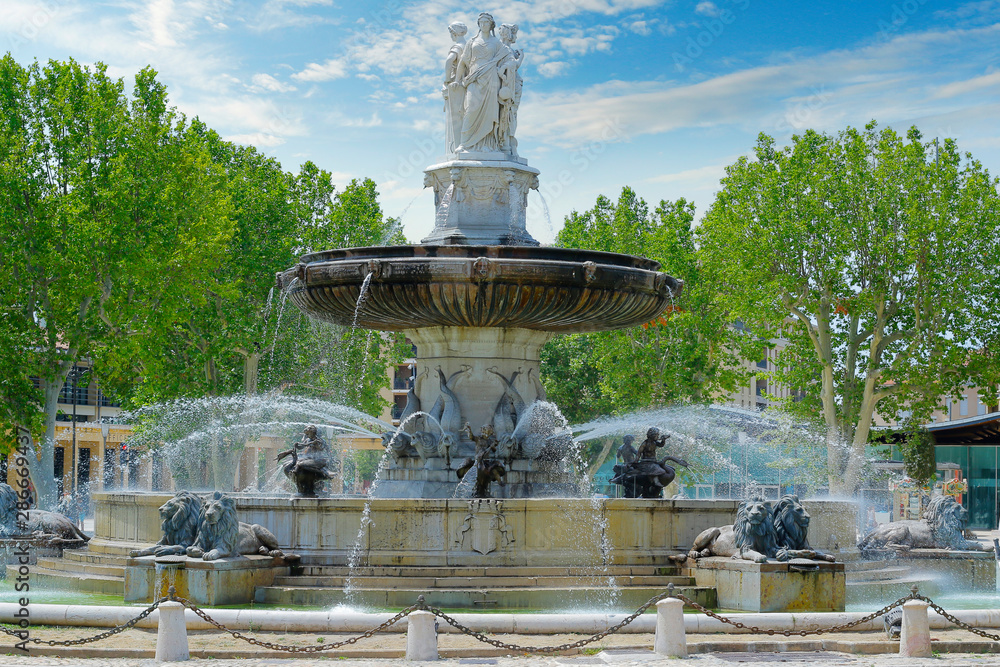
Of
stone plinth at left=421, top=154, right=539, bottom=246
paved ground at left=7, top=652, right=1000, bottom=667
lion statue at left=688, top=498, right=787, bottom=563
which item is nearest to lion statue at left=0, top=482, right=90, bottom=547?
stone plinth at left=421, top=154, right=539, bottom=246

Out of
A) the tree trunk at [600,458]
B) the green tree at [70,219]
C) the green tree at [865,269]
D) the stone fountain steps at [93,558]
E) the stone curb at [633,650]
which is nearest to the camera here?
the stone curb at [633,650]

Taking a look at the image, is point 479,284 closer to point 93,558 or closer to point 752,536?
point 752,536

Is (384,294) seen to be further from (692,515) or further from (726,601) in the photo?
(726,601)

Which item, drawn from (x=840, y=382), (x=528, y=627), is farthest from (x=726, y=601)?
(x=840, y=382)

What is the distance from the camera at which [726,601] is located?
11.1 m

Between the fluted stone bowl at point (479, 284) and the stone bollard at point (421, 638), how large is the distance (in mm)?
5071

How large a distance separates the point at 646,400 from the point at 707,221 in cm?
573

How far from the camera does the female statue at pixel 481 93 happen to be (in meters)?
15.1

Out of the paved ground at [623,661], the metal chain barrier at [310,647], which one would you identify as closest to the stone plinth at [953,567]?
the paved ground at [623,661]

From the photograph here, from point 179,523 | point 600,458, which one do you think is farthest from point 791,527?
point 600,458

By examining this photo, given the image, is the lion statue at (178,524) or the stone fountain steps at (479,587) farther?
the lion statue at (178,524)

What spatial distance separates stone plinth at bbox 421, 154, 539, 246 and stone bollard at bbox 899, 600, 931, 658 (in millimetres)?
7178

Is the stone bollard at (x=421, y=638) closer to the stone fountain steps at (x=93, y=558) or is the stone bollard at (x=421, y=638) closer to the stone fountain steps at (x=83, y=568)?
the stone fountain steps at (x=83, y=568)

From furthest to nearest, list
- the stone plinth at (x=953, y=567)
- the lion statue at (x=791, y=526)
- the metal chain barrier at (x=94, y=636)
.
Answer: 1. the stone plinth at (x=953, y=567)
2. the lion statue at (x=791, y=526)
3. the metal chain barrier at (x=94, y=636)
